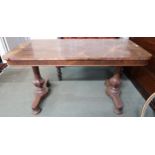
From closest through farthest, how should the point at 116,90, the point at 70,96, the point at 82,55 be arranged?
the point at 82,55
the point at 116,90
the point at 70,96

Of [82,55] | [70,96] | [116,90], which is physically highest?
[82,55]

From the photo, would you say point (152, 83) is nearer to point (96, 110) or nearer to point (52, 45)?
point (96, 110)

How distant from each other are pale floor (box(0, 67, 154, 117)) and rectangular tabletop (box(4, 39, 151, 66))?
0.56m

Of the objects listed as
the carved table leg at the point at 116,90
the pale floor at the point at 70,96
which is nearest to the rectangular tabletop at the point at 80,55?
the carved table leg at the point at 116,90

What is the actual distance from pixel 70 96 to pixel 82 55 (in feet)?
2.25

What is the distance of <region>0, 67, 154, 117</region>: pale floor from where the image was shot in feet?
4.63

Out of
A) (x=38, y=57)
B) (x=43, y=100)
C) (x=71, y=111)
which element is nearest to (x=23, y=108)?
(x=43, y=100)

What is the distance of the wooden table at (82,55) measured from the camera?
3.37 feet

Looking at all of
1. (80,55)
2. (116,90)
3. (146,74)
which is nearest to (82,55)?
(80,55)

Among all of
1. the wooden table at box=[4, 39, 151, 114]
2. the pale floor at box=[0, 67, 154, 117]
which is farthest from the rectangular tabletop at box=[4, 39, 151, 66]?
the pale floor at box=[0, 67, 154, 117]

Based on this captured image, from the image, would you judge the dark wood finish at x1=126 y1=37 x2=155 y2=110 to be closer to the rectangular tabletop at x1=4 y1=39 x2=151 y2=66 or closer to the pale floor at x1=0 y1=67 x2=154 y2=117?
the pale floor at x1=0 y1=67 x2=154 y2=117

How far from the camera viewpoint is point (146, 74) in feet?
5.07

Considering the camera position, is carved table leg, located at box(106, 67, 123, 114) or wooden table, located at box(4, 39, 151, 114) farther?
carved table leg, located at box(106, 67, 123, 114)

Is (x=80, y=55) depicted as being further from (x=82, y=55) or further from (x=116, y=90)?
(x=116, y=90)
